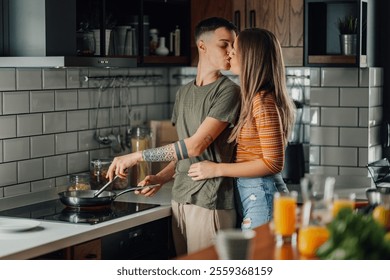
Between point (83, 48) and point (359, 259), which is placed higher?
point (83, 48)

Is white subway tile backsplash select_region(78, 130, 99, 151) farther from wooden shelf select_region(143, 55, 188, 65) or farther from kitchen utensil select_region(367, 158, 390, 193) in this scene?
kitchen utensil select_region(367, 158, 390, 193)

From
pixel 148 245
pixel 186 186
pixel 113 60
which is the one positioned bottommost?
pixel 148 245

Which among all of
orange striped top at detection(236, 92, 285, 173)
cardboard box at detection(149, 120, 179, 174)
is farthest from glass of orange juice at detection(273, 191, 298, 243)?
cardboard box at detection(149, 120, 179, 174)

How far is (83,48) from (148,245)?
94cm

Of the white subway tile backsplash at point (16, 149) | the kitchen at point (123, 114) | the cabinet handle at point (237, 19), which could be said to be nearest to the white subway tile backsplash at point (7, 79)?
the kitchen at point (123, 114)

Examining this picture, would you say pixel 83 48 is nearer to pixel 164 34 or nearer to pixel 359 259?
pixel 164 34

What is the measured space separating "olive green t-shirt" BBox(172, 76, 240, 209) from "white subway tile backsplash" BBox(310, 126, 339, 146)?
110cm

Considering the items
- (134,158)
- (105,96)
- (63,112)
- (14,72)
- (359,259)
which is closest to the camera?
(359,259)

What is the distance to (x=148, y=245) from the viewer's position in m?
3.62

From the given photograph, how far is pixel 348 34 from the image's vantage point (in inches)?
168

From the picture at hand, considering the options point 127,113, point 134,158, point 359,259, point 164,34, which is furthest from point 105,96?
point 359,259

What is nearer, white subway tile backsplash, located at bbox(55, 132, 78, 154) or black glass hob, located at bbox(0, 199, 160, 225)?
black glass hob, located at bbox(0, 199, 160, 225)

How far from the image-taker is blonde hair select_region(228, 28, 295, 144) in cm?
331

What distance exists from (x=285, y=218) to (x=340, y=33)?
81.9 inches
